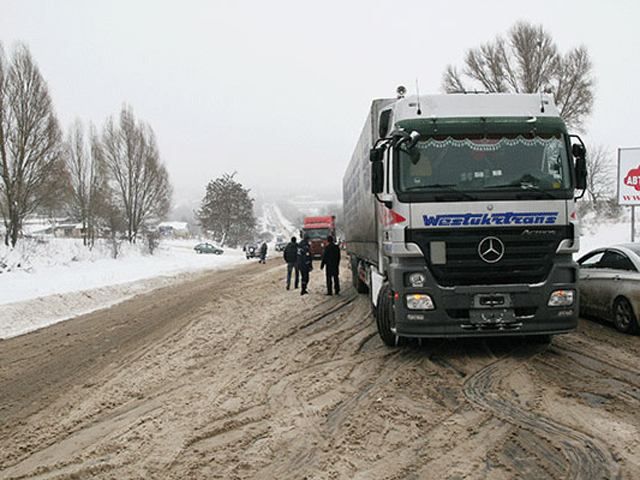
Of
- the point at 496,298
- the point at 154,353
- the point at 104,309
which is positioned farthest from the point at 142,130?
the point at 496,298

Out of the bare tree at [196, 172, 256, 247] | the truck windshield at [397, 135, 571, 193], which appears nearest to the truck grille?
the truck windshield at [397, 135, 571, 193]

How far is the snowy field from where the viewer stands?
48.4 feet

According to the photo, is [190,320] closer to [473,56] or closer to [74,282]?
[74,282]

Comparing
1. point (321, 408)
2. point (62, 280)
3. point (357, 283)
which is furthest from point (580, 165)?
point (62, 280)

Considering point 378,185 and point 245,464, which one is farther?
point 378,185

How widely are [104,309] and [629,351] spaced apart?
1362cm

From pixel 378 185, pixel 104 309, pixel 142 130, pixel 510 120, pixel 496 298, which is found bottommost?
pixel 104 309

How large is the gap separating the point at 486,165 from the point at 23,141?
26792 millimetres

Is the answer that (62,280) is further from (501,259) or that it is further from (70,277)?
(501,259)

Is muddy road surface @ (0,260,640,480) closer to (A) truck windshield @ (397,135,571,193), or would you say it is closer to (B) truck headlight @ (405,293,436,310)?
(B) truck headlight @ (405,293,436,310)

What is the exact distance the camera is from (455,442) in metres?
4.45

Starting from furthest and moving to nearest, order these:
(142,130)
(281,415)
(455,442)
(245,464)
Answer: (142,130) → (281,415) → (455,442) → (245,464)

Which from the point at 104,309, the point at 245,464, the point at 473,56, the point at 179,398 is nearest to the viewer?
the point at 245,464

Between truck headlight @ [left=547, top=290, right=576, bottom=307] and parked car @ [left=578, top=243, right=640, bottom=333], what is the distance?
2.49 m
